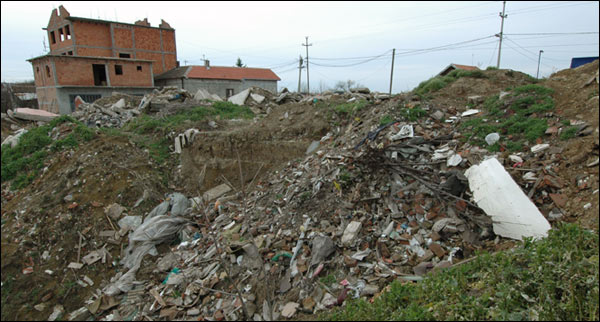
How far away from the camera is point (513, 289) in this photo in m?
2.22

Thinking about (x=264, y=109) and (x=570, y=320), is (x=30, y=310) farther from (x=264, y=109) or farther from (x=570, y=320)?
(x=264, y=109)

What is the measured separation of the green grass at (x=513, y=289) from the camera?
2062 mm

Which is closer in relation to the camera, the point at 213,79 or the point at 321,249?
the point at 321,249

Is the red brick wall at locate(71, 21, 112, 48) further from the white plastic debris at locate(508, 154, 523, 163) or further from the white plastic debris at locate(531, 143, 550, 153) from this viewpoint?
the white plastic debris at locate(531, 143, 550, 153)

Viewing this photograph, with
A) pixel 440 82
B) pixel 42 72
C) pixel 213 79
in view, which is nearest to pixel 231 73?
pixel 213 79

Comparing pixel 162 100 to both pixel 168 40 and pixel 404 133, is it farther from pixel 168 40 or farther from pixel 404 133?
pixel 168 40

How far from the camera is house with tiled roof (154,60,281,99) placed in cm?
2280

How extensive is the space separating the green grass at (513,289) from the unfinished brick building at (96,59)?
2185 cm

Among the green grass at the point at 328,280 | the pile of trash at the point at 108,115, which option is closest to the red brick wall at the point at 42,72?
the pile of trash at the point at 108,115

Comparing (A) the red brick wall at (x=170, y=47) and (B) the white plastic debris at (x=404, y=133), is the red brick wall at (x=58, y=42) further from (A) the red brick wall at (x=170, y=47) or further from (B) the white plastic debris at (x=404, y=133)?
(B) the white plastic debris at (x=404, y=133)

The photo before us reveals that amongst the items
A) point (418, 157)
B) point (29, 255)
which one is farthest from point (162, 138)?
point (418, 157)

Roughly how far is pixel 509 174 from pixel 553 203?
57cm

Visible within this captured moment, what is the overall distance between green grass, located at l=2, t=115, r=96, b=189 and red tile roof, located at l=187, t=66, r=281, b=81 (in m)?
15.5

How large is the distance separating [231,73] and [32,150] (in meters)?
18.7
